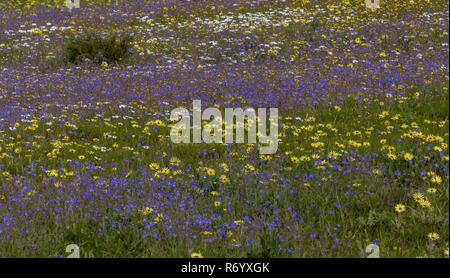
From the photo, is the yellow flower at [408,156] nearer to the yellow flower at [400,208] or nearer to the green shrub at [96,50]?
the yellow flower at [400,208]

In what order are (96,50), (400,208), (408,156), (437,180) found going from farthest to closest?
1. (96,50)
2. (408,156)
3. (437,180)
4. (400,208)

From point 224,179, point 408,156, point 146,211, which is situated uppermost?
point 408,156

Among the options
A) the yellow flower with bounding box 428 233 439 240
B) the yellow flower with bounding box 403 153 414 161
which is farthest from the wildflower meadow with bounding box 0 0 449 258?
the yellow flower with bounding box 403 153 414 161

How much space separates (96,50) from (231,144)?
866 centimetres

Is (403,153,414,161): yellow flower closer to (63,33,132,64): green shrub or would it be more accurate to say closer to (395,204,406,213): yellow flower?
(395,204,406,213): yellow flower

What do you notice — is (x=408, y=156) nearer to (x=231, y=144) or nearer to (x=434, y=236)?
(x=434, y=236)

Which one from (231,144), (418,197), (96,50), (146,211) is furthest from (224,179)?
(96,50)

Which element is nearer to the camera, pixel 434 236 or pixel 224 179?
pixel 434 236

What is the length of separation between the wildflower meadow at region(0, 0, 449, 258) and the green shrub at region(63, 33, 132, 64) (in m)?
0.05

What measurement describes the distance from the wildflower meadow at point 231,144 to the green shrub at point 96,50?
1.8 inches

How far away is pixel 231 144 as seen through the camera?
7145mm

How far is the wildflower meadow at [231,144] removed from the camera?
163 inches

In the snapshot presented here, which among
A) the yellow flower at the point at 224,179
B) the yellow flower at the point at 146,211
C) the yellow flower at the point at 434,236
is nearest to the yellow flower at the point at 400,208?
the yellow flower at the point at 434,236
